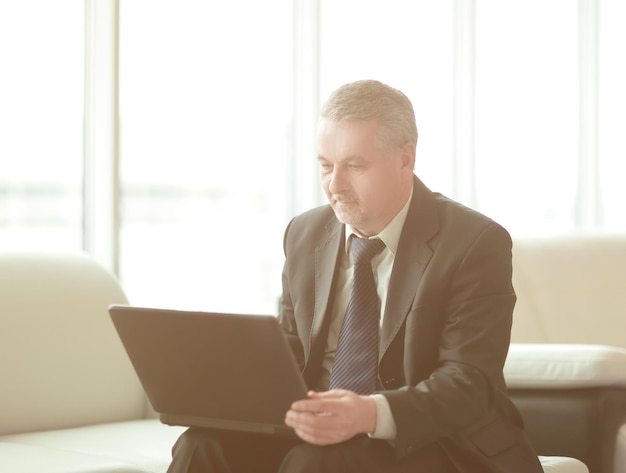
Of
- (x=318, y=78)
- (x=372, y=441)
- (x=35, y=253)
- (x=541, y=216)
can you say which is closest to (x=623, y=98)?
(x=541, y=216)

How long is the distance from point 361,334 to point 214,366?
438mm

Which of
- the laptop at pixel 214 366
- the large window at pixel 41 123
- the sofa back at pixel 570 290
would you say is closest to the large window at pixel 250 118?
the large window at pixel 41 123

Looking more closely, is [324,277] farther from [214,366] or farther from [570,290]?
[570,290]

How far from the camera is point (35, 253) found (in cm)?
288

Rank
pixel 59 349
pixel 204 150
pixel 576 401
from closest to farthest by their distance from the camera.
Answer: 1. pixel 576 401
2. pixel 59 349
3. pixel 204 150

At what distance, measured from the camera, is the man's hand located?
1732 millimetres

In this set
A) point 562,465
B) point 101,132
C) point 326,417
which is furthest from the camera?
point 101,132

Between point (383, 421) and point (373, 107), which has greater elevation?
point (373, 107)

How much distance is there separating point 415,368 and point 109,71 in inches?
79.9

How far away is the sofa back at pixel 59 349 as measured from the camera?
8.75 ft

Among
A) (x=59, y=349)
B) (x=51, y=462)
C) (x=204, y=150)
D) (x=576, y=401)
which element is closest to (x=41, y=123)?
(x=204, y=150)

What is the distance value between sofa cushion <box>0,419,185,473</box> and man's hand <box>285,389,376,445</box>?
2.23 ft

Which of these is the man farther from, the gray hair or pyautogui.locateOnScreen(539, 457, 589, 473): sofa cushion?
pyautogui.locateOnScreen(539, 457, 589, 473): sofa cushion

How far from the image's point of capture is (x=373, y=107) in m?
2.06
